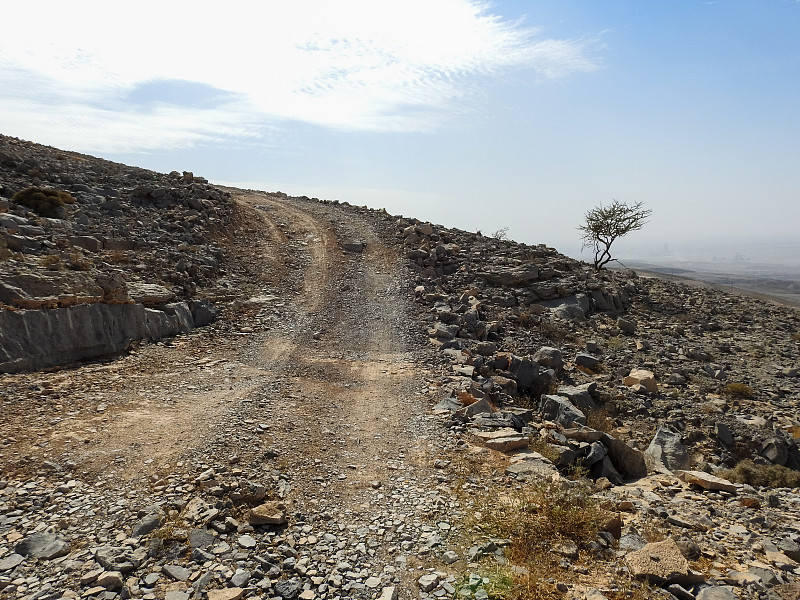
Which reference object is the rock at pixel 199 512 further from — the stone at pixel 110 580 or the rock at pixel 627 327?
the rock at pixel 627 327

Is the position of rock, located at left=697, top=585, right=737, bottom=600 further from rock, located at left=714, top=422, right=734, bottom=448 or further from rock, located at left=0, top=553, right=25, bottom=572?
rock, located at left=0, top=553, right=25, bottom=572

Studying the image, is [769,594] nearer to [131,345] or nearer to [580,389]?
[580,389]

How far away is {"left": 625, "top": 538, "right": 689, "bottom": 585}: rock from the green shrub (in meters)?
21.4

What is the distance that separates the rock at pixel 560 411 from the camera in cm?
1090

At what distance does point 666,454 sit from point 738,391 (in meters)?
6.21

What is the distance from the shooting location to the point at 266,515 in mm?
6797

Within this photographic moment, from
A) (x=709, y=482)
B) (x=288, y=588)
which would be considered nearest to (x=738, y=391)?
(x=709, y=482)

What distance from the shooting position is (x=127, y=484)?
7.46 meters

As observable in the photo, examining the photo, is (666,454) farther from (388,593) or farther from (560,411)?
(388,593)

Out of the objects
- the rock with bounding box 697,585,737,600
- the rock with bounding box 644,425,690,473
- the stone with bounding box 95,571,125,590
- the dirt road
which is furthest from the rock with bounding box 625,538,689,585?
the stone with bounding box 95,571,125,590

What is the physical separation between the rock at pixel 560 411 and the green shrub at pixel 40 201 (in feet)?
63.1

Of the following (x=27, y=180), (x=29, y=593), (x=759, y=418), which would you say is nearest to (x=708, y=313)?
(x=759, y=418)

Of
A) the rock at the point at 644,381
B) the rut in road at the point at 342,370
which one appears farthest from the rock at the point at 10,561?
the rock at the point at 644,381

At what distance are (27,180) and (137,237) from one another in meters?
7.25
